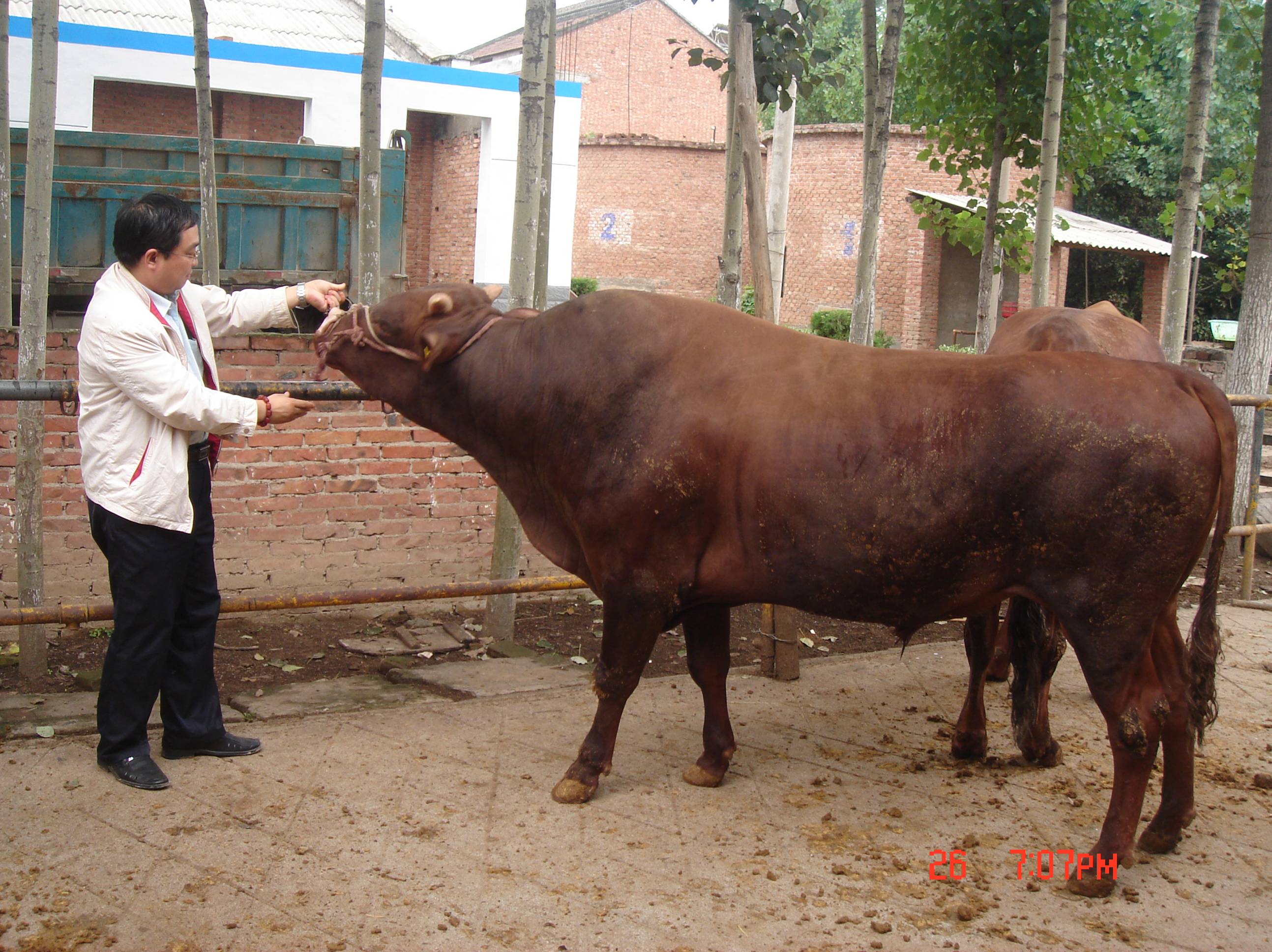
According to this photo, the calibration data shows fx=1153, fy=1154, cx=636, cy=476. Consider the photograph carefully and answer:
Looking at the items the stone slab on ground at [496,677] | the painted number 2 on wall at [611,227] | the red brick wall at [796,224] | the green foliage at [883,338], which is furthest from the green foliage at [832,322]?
the stone slab on ground at [496,677]

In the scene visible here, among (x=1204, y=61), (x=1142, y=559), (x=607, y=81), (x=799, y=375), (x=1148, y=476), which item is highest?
(x=607, y=81)

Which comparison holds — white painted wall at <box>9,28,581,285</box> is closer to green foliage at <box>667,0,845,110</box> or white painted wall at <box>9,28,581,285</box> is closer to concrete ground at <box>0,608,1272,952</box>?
green foliage at <box>667,0,845,110</box>

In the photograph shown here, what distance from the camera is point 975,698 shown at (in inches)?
173

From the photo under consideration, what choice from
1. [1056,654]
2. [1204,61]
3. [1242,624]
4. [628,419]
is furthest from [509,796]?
[1204,61]

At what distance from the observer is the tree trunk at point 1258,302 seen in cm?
770

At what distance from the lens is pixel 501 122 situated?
20047mm

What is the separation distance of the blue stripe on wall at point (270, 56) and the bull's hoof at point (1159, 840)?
16.3 metres

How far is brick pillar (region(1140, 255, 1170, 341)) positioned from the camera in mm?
26531

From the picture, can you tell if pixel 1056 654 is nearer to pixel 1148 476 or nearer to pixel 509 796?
pixel 1148 476

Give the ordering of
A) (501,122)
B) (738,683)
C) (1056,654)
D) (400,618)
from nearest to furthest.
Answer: (1056,654) < (738,683) < (400,618) < (501,122)

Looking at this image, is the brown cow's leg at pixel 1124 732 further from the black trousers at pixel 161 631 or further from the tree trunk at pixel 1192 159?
the tree trunk at pixel 1192 159

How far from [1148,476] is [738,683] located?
7.79 ft

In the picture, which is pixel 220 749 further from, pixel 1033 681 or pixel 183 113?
pixel 183 113

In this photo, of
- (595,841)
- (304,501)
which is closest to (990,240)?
(304,501)
